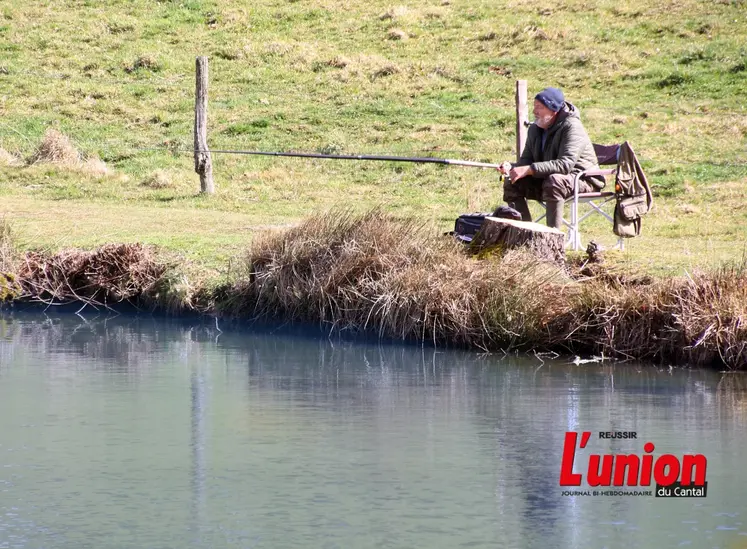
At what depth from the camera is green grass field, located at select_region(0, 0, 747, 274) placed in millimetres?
15164

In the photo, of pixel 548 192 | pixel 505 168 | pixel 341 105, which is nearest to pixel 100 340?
pixel 505 168

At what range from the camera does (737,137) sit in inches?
787

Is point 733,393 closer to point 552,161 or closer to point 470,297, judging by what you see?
point 470,297

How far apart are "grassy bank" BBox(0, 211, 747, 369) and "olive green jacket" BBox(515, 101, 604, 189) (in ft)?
2.94

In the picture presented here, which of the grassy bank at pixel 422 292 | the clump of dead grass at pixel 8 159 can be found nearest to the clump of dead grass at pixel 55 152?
the clump of dead grass at pixel 8 159

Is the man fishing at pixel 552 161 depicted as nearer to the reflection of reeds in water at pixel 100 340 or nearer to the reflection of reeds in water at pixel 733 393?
the reflection of reeds in water at pixel 733 393

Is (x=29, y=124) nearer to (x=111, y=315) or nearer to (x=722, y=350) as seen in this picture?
(x=111, y=315)

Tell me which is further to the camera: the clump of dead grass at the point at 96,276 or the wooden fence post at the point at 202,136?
the wooden fence post at the point at 202,136

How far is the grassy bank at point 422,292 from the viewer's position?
9.16m

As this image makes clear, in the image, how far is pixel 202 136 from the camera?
1770cm

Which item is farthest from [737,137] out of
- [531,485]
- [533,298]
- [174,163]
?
[531,485]

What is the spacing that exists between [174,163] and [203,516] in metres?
14.3

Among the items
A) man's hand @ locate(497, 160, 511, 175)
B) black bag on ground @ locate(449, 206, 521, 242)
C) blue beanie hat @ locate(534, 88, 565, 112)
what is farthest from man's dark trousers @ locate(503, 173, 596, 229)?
blue beanie hat @ locate(534, 88, 565, 112)

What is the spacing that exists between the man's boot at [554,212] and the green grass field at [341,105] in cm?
70
